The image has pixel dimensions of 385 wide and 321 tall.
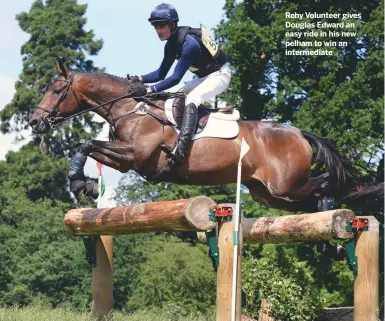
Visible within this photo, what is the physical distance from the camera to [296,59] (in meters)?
23.1

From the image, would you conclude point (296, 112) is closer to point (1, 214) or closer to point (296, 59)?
point (296, 59)

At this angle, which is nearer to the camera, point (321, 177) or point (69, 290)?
point (321, 177)

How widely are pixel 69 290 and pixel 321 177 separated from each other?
2704 centimetres

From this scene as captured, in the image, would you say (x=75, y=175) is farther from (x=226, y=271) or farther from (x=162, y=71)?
(x=226, y=271)

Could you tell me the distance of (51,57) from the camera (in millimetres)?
39844

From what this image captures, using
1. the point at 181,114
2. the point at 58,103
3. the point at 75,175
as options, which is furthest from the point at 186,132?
the point at 58,103

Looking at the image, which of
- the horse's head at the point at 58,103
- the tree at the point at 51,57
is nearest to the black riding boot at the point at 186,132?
the horse's head at the point at 58,103

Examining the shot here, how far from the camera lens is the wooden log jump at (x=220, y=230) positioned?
6992mm

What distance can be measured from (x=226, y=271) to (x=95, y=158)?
2169mm

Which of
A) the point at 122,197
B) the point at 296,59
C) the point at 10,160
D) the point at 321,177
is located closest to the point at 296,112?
the point at 296,59

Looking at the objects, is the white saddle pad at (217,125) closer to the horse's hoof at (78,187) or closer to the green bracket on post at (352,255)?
the horse's hoof at (78,187)

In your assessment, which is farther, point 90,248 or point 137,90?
point 90,248

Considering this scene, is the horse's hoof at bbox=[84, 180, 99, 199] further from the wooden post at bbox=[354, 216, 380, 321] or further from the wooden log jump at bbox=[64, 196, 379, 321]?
the wooden post at bbox=[354, 216, 380, 321]

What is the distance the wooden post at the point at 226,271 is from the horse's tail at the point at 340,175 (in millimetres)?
2763
